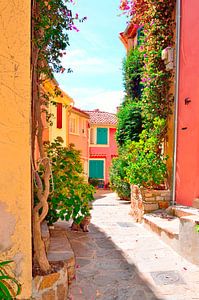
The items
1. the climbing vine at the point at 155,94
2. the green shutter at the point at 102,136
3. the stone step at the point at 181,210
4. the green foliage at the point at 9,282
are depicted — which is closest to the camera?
the green foliage at the point at 9,282

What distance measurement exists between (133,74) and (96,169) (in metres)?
15.2

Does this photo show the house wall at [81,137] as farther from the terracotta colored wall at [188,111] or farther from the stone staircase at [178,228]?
the stone staircase at [178,228]

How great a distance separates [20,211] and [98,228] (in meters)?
4.08

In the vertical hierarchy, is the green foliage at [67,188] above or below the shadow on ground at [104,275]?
above

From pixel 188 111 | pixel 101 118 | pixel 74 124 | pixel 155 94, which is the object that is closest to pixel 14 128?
pixel 188 111

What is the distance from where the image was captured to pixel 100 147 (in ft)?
80.4

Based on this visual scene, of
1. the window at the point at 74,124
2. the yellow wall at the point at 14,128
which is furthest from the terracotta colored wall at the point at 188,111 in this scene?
the window at the point at 74,124

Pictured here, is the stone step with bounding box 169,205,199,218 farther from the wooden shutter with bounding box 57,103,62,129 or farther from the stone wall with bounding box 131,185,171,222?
the wooden shutter with bounding box 57,103,62,129

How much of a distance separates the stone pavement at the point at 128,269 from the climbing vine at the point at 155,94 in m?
1.58

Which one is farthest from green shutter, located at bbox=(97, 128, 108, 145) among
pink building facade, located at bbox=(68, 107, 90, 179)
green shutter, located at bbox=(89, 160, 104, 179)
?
pink building facade, located at bbox=(68, 107, 90, 179)

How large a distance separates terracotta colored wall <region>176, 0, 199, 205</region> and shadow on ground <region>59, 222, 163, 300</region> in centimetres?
227

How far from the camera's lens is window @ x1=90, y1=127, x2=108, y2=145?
960 inches

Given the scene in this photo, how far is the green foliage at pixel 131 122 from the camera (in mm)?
9344

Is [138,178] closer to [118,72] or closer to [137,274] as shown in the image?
[137,274]
